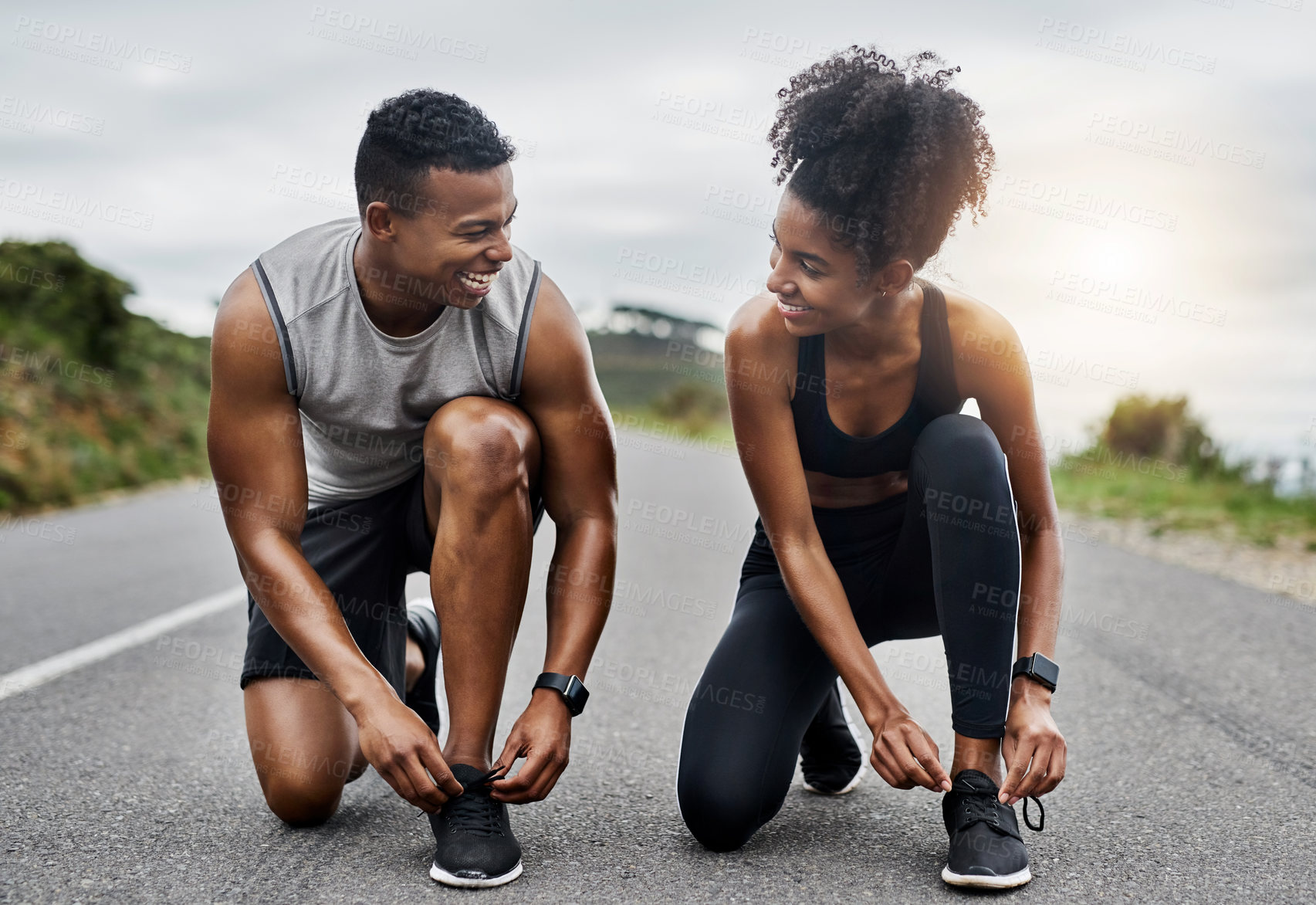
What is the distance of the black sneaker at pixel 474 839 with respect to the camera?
85.7 inches

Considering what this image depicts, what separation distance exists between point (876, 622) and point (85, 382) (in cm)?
1154

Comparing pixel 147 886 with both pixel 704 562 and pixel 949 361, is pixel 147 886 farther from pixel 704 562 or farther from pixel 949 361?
pixel 704 562

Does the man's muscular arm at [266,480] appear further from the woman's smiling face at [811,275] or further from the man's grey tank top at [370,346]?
the woman's smiling face at [811,275]

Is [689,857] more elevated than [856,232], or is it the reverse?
[856,232]

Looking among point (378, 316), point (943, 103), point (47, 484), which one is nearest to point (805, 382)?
point (943, 103)

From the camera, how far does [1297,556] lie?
686 centimetres

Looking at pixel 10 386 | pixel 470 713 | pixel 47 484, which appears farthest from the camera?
pixel 10 386

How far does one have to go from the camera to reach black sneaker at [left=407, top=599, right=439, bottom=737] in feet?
10.5

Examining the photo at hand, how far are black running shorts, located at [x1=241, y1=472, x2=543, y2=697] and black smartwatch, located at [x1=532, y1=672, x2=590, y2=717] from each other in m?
0.50

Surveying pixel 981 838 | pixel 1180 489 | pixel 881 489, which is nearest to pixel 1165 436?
pixel 1180 489

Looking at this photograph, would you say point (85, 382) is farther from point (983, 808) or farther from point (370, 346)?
point (983, 808)

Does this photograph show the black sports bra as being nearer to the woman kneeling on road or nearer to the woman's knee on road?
the woman kneeling on road

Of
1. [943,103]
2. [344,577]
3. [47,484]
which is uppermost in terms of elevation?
[943,103]

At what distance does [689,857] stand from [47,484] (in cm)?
840
